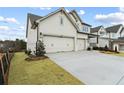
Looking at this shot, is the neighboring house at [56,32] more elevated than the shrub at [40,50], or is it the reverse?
the neighboring house at [56,32]


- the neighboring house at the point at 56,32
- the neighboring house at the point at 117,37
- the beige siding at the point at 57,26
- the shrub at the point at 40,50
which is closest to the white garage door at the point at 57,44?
the neighboring house at the point at 56,32

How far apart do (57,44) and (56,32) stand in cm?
113

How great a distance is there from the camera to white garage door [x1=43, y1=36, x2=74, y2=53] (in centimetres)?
1154

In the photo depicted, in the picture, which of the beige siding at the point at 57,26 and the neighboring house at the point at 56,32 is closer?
the neighboring house at the point at 56,32

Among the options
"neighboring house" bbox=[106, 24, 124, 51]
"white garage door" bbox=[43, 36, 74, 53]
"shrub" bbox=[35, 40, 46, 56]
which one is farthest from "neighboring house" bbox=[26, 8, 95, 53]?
"neighboring house" bbox=[106, 24, 124, 51]

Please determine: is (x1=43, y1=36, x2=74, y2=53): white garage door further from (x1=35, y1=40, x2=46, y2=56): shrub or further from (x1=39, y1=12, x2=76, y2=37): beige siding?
(x1=35, y1=40, x2=46, y2=56): shrub

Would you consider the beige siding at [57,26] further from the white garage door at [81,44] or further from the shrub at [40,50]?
the shrub at [40,50]

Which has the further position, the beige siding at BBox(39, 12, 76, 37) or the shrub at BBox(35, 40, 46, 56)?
the beige siding at BBox(39, 12, 76, 37)

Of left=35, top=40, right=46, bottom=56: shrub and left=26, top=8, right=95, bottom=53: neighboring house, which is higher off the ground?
left=26, top=8, right=95, bottom=53: neighboring house

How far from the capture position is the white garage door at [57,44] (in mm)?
11544

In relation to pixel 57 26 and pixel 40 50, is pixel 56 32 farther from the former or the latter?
pixel 40 50

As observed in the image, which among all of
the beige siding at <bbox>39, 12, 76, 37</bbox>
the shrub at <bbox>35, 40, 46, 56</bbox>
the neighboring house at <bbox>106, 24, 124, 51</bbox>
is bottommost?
the shrub at <bbox>35, 40, 46, 56</bbox>
